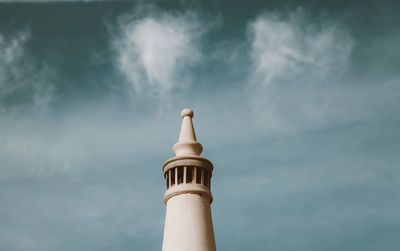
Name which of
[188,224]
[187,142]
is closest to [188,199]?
[188,224]

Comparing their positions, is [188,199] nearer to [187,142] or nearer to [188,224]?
[188,224]

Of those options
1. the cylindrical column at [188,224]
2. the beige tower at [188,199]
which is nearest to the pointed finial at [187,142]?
the beige tower at [188,199]

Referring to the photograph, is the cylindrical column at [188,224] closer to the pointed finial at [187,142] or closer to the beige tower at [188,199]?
the beige tower at [188,199]

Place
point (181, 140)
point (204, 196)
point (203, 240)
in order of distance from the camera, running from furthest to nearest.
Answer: point (181, 140) → point (204, 196) → point (203, 240)

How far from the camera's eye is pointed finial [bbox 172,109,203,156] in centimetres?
2989

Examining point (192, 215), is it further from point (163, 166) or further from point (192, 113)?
point (192, 113)

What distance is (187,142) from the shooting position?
30016 mm

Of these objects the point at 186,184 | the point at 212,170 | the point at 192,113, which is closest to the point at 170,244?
the point at 186,184

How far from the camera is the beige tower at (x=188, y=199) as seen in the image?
26.7 metres

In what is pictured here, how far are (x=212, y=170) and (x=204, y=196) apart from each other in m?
2.11

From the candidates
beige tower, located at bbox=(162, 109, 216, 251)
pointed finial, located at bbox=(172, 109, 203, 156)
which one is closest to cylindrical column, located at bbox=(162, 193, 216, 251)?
beige tower, located at bbox=(162, 109, 216, 251)

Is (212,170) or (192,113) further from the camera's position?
(192,113)

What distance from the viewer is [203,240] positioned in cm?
2669

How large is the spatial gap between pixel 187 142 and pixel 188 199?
3838 millimetres
